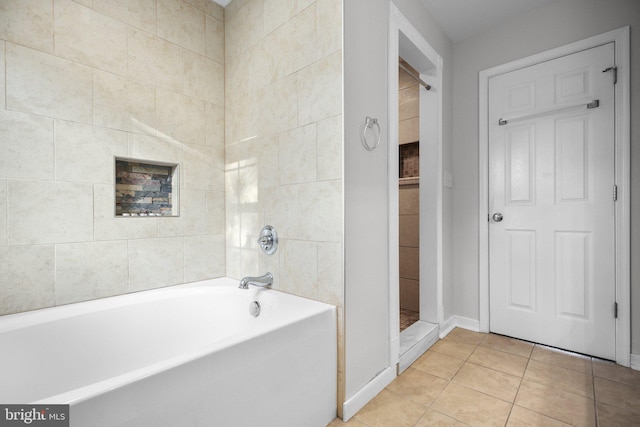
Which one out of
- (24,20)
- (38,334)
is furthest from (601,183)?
(24,20)

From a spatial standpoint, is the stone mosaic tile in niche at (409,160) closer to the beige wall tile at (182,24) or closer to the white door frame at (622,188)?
the white door frame at (622,188)

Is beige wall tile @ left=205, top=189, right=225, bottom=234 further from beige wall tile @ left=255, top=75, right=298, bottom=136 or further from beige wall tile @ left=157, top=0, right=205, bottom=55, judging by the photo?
beige wall tile @ left=157, top=0, right=205, bottom=55

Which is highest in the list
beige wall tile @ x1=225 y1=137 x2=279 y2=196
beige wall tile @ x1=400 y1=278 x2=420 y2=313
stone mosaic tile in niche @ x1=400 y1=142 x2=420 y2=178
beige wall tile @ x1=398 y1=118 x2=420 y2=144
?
beige wall tile @ x1=398 y1=118 x2=420 y2=144

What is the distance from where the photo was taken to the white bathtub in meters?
0.82

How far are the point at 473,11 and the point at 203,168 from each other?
228cm

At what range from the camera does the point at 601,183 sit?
1.92m

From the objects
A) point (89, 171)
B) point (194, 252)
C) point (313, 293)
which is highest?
point (89, 171)

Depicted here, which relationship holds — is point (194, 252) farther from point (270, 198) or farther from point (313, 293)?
point (313, 293)

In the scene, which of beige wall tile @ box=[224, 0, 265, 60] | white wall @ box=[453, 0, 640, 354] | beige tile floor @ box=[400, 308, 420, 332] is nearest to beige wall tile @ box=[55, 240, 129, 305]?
beige wall tile @ box=[224, 0, 265, 60]

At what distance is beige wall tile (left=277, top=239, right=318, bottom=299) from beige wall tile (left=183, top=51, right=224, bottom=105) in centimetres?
120

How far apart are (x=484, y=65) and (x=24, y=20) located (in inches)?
116

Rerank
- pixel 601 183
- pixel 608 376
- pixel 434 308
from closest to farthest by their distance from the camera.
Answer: pixel 608 376 < pixel 601 183 < pixel 434 308

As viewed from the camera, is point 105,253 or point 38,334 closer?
point 38,334

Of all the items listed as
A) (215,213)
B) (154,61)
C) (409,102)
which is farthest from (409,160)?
(154,61)
